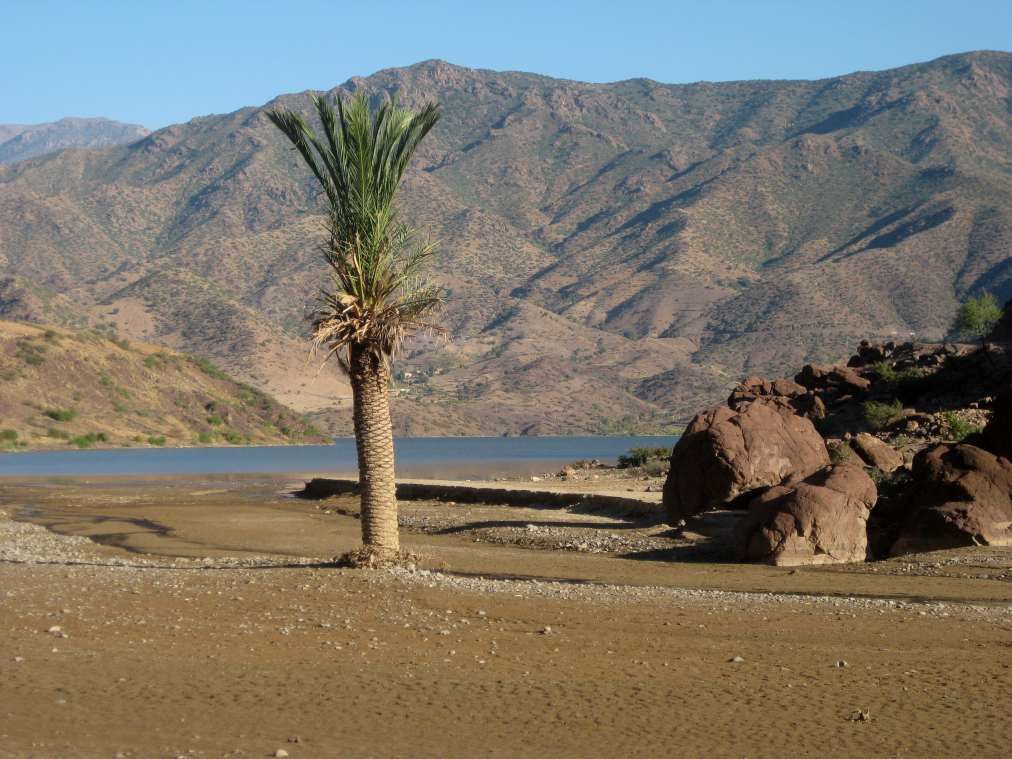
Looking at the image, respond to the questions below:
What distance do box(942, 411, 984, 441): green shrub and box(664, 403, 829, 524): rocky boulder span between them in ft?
34.4

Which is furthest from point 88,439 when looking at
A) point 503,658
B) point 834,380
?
point 503,658

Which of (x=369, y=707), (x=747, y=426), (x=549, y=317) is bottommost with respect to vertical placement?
(x=369, y=707)

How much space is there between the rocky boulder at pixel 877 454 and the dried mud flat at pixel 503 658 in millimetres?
6996

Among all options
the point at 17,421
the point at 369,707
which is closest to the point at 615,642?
the point at 369,707

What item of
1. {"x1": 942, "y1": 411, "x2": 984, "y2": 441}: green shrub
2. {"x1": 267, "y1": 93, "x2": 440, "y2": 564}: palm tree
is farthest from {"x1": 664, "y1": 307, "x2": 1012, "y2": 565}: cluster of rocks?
{"x1": 267, "y1": 93, "x2": 440, "y2": 564}: palm tree

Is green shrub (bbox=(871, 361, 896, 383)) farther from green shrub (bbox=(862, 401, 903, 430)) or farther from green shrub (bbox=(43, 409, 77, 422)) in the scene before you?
green shrub (bbox=(43, 409, 77, 422))

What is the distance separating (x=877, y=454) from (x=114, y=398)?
3061 inches

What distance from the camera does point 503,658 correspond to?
11.0m

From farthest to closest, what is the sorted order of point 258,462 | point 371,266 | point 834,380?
1. point 258,462
2. point 834,380
3. point 371,266

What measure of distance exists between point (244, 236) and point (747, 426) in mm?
174233

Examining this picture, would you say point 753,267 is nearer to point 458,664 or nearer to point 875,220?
point 875,220

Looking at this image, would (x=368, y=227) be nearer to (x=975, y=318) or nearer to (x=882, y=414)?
(x=882, y=414)

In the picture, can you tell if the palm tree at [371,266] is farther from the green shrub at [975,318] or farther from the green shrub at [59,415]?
the green shrub at [59,415]

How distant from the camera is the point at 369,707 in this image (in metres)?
9.22
